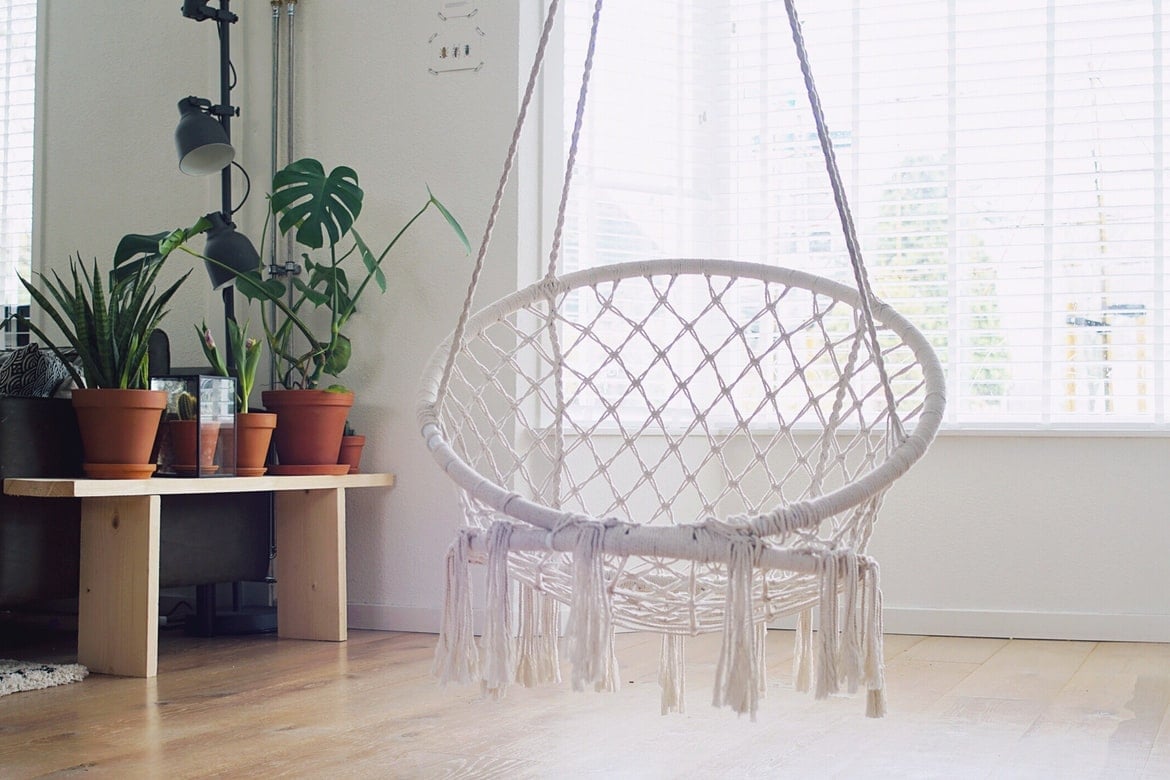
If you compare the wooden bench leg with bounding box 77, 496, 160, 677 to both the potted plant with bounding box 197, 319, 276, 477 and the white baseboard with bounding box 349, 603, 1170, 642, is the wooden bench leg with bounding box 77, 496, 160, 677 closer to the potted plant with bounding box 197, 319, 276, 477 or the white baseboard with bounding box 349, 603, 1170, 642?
the potted plant with bounding box 197, 319, 276, 477

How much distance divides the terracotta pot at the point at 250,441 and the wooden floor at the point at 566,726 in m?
0.41

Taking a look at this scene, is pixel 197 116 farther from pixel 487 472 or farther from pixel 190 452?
pixel 487 472

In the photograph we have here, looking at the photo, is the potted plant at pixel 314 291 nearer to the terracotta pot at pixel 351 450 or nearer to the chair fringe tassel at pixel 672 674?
the terracotta pot at pixel 351 450

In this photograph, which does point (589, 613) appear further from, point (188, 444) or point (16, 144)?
point (16, 144)

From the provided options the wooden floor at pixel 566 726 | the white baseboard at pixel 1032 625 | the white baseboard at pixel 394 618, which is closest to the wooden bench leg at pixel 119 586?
the wooden floor at pixel 566 726

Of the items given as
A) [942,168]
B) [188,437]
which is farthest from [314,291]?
[942,168]

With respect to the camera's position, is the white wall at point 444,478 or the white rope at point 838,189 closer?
the white rope at point 838,189

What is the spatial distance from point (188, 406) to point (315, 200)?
0.61 m

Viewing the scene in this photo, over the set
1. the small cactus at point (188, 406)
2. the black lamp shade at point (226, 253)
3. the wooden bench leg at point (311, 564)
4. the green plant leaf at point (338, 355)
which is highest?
the black lamp shade at point (226, 253)

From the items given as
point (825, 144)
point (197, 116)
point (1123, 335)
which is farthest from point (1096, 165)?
point (197, 116)

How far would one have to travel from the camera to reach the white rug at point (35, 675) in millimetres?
2264

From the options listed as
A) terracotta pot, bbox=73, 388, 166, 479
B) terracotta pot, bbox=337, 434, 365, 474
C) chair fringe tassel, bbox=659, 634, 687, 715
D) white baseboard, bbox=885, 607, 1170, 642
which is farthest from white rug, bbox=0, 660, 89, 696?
white baseboard, bbox=885, 607, 1170, 642

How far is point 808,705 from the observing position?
2111 mm

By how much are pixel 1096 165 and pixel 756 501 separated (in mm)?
1211
